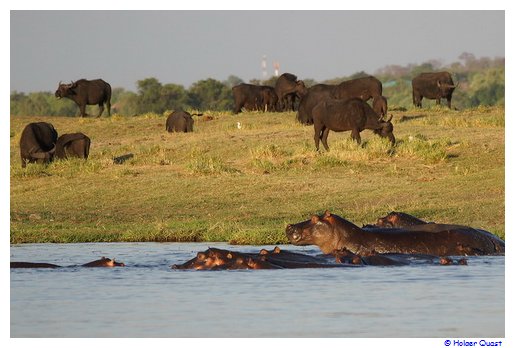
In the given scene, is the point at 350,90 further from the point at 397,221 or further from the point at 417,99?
the point at 397,221

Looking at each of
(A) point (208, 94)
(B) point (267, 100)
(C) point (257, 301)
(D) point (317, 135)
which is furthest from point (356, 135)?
(A) point (208, 94)

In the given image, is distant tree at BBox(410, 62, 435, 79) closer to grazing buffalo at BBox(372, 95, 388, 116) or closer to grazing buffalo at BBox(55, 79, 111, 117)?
grazing buffalo at BBox(55, 79, 111, 117)

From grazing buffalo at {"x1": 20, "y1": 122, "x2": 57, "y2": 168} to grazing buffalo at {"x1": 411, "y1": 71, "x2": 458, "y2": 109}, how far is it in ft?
56.9

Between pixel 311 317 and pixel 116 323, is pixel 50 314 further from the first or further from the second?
pixel 311 317

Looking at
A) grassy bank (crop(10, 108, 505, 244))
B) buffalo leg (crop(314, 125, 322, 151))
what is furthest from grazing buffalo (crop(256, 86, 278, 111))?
buffalo leg (crop(314, 125, 322, 151))

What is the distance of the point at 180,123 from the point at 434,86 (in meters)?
13.4

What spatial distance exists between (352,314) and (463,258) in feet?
9.86

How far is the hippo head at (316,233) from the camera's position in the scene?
12211mm

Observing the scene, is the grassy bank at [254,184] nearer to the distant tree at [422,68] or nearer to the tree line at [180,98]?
the tree line at [180,98]

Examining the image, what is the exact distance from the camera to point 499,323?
9078mm

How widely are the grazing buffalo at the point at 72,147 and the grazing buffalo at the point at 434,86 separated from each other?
17.4 metres

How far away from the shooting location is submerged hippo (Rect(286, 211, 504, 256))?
12.3m

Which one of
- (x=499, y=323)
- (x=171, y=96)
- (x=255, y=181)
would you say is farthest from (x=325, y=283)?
(x=171, y=96)

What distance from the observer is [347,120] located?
2350 centimetres
